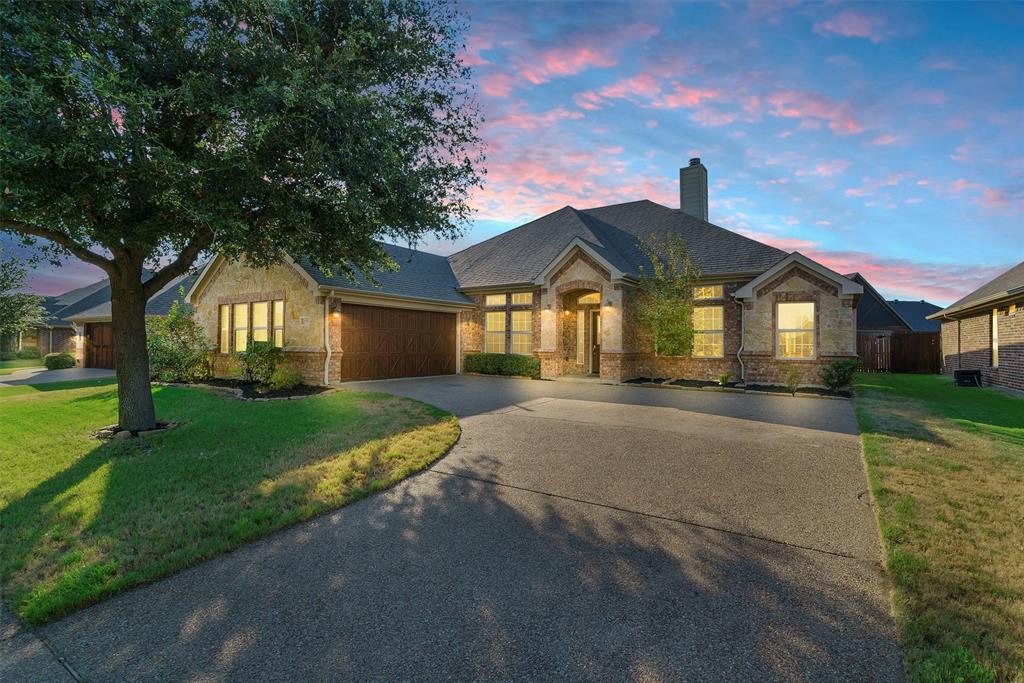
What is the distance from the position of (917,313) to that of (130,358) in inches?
1920

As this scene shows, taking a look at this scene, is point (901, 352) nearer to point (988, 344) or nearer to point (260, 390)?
point (988, 344)

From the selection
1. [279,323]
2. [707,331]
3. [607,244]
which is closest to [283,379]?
[279,323]

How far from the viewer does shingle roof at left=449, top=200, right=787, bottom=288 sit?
1633 cm

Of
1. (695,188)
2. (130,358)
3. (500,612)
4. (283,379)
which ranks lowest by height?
(500,612)

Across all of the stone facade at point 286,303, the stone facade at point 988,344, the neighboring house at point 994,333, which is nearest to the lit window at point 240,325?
the stone facade at point 286,303

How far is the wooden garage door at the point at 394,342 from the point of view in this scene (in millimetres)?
15086

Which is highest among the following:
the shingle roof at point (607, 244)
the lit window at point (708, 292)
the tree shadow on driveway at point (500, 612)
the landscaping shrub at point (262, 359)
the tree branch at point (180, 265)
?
the shingle roof at point (607, 244)

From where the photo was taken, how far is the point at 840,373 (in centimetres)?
1288

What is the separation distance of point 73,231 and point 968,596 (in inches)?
435

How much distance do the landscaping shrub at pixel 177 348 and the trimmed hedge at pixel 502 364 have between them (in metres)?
9.64

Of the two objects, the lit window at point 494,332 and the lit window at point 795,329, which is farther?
the lit window at point 494,332

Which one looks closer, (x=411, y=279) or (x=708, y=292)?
(x=708, y=292)

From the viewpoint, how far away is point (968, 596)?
2891 mm

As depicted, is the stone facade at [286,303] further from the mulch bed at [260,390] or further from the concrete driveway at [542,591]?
the concrete driveway at [542,591]
